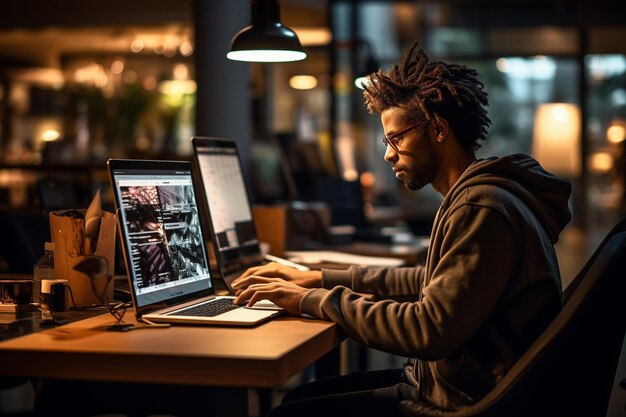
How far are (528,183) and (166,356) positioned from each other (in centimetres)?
89

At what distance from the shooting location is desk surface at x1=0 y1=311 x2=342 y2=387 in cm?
172

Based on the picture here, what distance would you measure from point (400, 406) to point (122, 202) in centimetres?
83

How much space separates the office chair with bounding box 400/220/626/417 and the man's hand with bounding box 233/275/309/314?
488 millimetres

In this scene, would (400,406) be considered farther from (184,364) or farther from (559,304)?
(184,364)

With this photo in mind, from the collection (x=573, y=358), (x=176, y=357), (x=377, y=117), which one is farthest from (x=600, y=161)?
(x=176, y=357)

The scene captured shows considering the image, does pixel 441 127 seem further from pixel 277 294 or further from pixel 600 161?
pixel 600 161

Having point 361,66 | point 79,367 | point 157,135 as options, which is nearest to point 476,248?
point 79,367

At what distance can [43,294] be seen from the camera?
86.0 inches

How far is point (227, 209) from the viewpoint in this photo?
302cm

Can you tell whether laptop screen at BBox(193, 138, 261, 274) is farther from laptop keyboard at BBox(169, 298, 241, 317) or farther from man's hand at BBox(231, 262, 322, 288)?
laptop keyboard at BBox(169, 298, 241, 317)

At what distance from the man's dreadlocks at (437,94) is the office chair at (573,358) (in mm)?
474

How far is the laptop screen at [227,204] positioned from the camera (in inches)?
114

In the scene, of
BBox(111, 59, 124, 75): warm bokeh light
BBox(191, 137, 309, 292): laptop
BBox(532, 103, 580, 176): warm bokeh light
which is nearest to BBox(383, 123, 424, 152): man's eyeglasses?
BBox(191, 137, 309, 292): laptop

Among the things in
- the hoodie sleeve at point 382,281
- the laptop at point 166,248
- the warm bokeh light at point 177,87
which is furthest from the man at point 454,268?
the warm bokeh light at point 177,87
